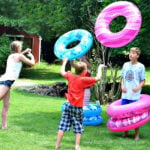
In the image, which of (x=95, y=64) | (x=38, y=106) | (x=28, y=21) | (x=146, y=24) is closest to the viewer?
(x=146, y=24)

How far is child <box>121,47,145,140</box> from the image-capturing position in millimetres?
7645

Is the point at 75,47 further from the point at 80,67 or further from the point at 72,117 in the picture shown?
the point at 72,117

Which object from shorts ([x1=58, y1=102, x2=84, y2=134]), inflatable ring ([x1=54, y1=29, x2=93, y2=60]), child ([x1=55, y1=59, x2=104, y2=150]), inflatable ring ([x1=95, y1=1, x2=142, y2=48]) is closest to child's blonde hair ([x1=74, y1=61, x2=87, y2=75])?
child ([x1=55, y1=59, x2=104, y2=150])

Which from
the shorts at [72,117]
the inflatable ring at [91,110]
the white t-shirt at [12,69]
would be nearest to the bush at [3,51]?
the inflatable ring at [91,110]

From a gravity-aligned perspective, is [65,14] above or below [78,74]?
above

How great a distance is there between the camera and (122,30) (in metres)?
7.70

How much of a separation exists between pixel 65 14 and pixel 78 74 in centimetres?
1308

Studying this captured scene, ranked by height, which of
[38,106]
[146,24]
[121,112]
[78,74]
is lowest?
[38,106]

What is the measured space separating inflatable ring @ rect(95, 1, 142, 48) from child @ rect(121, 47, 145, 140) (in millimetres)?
286

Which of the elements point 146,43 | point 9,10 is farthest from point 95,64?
point 9,10

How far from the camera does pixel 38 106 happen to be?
12109 mm

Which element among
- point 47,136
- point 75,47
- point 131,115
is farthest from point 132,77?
point 47,136

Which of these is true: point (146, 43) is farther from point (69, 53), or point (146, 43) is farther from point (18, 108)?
point (69, 53)

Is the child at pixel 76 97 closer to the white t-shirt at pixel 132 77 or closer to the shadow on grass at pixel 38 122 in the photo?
the white t-shirt at pixel 132 77
